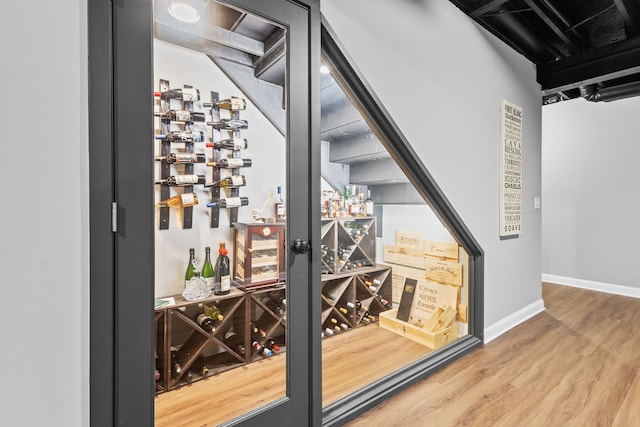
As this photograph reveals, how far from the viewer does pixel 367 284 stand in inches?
112

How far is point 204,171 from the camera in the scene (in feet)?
4.00

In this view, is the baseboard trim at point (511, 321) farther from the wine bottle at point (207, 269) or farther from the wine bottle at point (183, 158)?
the wine bottle at point (183, 158)

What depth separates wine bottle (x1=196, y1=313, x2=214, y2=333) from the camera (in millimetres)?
1304

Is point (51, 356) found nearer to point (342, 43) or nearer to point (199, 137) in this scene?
point (199, 137)

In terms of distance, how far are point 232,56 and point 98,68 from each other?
51 cm

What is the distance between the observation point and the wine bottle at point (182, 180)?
3.62ft

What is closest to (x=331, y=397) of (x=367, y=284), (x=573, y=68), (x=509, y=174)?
(x=367, y=284)

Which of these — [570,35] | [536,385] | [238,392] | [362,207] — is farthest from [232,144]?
[570,35]

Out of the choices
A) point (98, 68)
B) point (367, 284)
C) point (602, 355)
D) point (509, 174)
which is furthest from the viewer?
point (367, 284)

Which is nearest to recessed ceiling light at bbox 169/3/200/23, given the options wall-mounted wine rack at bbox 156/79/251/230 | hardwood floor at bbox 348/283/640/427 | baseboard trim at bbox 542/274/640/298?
wall-mounted wine rack at bbox 156/79/251/230

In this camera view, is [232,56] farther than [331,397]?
No

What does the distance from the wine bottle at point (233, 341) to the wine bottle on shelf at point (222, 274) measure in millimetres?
212

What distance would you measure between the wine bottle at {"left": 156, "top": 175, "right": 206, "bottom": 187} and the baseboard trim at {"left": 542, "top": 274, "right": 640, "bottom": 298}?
4.98m

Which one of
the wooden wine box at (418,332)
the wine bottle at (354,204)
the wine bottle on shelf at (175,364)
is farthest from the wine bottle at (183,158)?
the wooden wine box at (418,332)
